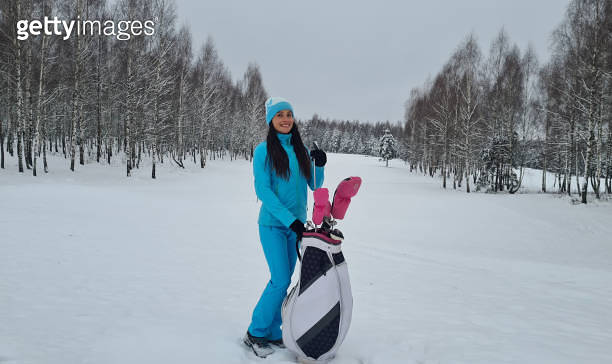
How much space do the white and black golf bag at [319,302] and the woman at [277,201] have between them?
21 centimetres

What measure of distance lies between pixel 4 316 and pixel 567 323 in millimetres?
5554

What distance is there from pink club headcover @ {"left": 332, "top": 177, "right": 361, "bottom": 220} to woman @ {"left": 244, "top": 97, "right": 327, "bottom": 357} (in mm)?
291

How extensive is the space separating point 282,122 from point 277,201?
25.9 inches

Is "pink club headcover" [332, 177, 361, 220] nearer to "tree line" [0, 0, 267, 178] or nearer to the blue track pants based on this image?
the blue track pants

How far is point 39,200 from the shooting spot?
9078mm

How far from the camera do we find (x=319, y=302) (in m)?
2.20

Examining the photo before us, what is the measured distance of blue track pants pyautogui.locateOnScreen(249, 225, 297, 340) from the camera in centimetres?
240

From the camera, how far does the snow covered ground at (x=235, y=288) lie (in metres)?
2.52

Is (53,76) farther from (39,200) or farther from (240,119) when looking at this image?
(240,119)

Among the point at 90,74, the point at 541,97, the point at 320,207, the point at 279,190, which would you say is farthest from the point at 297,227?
the point at 541,97

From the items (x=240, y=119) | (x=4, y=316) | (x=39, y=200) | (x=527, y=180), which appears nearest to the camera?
(x=4, y=316)

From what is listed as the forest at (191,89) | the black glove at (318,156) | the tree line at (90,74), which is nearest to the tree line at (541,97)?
the forest at (191,89)

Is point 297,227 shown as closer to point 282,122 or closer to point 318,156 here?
point 318,156

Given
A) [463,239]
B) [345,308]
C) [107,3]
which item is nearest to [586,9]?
[463,239]
